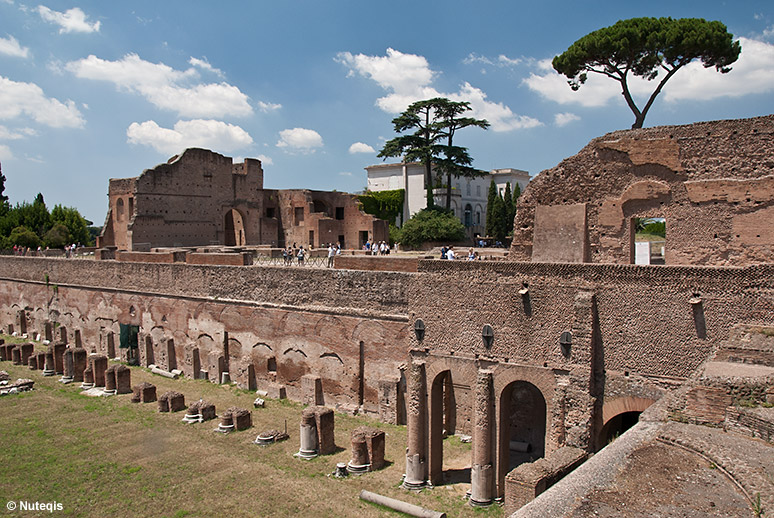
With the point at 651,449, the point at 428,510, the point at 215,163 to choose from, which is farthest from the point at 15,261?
the point at 651,449

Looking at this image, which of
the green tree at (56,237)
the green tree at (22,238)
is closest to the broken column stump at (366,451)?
the green tree at (22,238)

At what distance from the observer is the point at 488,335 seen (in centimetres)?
1048

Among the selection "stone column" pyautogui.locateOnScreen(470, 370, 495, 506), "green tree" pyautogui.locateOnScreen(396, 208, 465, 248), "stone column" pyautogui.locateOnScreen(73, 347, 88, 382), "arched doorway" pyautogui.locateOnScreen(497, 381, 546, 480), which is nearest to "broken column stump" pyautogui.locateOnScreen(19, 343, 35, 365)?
"stone column" pyautogui.locateOnScreen(73, 347, 88, 382)

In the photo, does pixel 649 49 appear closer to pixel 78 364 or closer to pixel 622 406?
pixel 622 406

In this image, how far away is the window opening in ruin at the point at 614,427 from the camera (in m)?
9.59

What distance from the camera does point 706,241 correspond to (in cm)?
1078

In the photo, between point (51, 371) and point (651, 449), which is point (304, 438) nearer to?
point (651, 449)

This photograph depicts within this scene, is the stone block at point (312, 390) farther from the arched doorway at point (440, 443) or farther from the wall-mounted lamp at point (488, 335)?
the wall-mounted lamp at point (488, 335)

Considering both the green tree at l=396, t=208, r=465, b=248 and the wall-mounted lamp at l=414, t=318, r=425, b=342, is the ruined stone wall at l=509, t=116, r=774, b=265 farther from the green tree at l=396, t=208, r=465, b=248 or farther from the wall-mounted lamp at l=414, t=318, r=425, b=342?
the green tree at l=396, t=208, r=465, b=248

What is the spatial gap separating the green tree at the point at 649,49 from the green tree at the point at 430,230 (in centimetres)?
1115

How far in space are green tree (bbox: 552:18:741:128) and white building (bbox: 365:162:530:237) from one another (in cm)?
1814

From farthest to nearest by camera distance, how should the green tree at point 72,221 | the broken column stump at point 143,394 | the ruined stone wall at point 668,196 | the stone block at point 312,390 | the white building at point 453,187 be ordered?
the green tree at point 72,221 < the white building at point 453,187 < the broken column stump at point 143,394 < the stone block at point 312,390 < the ruined stone wall at point 668,196

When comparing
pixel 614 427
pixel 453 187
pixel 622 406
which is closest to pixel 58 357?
pixel 614 427

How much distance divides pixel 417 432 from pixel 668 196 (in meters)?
6.18
